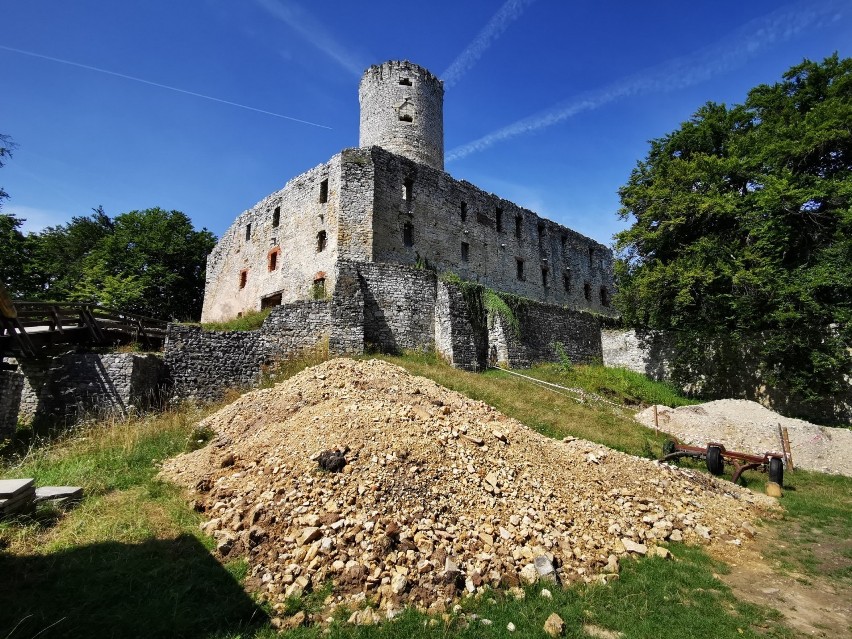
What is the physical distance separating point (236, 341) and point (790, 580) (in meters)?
13.5

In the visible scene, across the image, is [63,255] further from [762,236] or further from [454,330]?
[762,236]

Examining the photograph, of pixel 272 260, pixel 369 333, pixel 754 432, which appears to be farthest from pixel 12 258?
pixel 754 432

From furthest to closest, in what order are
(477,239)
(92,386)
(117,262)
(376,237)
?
1. (117,262)
2. (477,239)
3. (376,237)
4. (92,386)

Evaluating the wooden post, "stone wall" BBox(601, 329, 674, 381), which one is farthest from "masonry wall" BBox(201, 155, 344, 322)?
the wooden post

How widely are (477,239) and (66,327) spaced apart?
1693 cm

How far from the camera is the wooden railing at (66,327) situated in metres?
11.0

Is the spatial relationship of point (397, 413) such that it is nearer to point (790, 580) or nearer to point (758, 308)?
point (790, 580)

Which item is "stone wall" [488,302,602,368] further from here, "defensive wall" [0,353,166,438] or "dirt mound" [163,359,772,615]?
"defensive wall" [0,353,166,438]

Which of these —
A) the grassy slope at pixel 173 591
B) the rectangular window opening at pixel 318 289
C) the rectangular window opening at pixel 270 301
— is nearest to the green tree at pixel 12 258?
the rectangular window opening at pixel 270 301

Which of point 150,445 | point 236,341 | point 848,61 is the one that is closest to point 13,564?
point 150,445

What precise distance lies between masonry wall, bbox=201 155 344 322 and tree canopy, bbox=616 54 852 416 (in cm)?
1286

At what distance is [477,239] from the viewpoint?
2238 centimetres

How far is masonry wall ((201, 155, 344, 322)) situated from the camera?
1860 centimetres

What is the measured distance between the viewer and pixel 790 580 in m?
5.37
